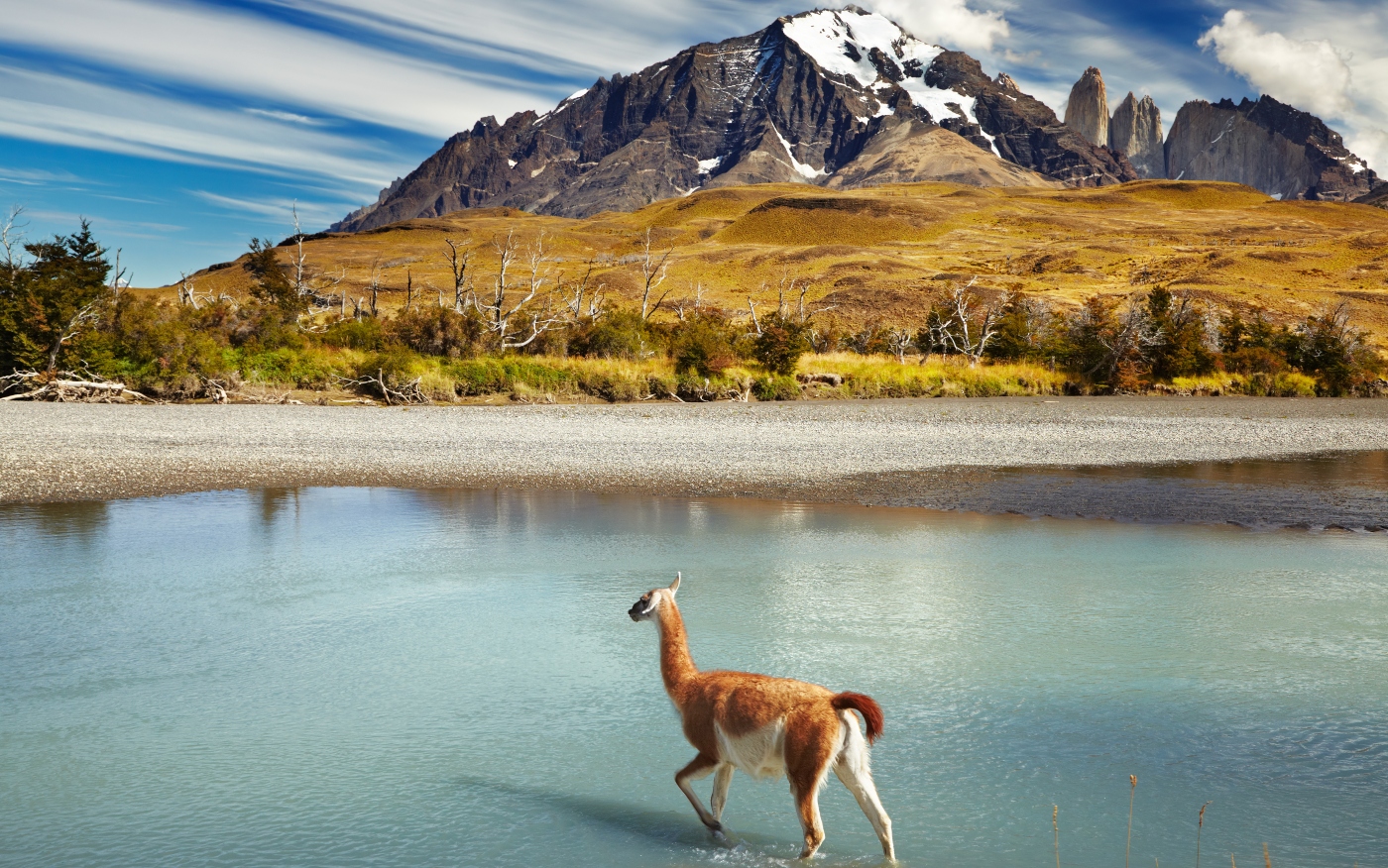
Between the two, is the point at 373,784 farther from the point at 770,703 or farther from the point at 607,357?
the point at 607,357

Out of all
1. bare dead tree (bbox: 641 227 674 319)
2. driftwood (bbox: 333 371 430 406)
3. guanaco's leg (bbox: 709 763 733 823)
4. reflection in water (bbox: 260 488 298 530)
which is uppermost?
bare dead tree (bbox: 641 227 674 319)

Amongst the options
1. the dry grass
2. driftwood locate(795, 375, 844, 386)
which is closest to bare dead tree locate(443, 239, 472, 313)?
driftwood locate(795, 375, 844, 386)

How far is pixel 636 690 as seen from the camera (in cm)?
646

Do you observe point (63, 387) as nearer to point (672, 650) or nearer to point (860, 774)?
point (672, 650)

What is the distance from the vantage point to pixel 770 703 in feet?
12.6

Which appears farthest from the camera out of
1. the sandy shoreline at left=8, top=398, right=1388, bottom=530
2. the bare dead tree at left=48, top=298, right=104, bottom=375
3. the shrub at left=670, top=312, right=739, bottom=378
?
the shrub at left=670, top=312, right=739, bottom=378

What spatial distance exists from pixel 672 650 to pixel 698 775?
1.69ft

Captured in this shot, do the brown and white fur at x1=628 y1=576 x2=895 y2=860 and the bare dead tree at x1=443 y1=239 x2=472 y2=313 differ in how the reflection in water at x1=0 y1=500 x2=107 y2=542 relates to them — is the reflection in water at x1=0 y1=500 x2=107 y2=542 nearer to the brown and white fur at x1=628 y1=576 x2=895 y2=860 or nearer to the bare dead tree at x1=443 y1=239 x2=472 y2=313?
the brown and white fur at x1=628 y1=576 x2=895 y2=860

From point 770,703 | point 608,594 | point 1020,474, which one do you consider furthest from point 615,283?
point 770,703

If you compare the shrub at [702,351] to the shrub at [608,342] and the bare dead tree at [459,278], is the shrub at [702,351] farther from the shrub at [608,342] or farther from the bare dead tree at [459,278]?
the bare dead tree at [459,278]

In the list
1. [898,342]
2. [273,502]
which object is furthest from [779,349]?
[273,502]

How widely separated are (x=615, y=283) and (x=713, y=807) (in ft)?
246

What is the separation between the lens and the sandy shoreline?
46.1 ft

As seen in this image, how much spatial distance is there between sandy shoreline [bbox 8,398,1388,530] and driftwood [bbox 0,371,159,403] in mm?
2194
